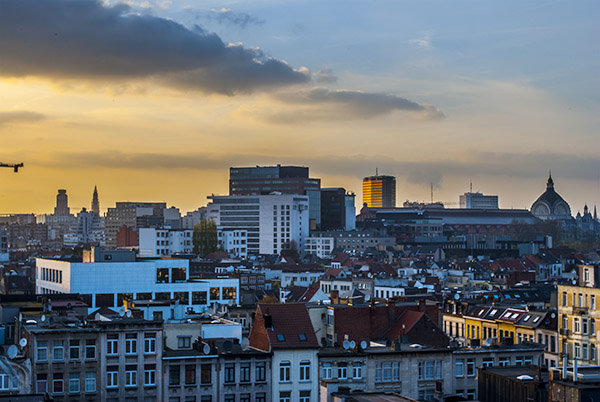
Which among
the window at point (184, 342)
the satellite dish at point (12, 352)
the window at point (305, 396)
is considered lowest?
the window at point (305, 396)

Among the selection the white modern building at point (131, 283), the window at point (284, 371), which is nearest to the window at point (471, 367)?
the window at point (284, 371)

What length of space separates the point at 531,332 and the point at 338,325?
65.7ft

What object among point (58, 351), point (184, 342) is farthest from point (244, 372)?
point (58, 351)

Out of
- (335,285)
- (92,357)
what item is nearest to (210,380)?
(92,357)

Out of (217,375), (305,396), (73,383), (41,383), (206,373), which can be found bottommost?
(305,396)

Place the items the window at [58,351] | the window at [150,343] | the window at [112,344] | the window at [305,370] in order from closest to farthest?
the window at [58,351] → the window at [112,344] → the window at [150,343] → the window at [305,370]

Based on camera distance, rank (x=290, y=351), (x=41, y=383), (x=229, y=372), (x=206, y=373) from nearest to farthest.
Answer: 1. (x=41, y=383)
2. (x=206, y=373)
3. (x=229, y=372)
4. (x=290, y=351)

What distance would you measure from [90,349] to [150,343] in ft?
10.6

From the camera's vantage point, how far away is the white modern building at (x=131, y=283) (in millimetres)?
114000

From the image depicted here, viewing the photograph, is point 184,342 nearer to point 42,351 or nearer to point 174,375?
point 174,375

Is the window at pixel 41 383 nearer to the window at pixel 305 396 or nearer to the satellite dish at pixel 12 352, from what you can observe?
the satellite dish at pixel 12 352

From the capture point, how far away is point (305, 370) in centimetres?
5822

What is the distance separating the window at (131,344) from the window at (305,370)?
952 centimetres

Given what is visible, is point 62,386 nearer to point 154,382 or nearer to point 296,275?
point 154,382
